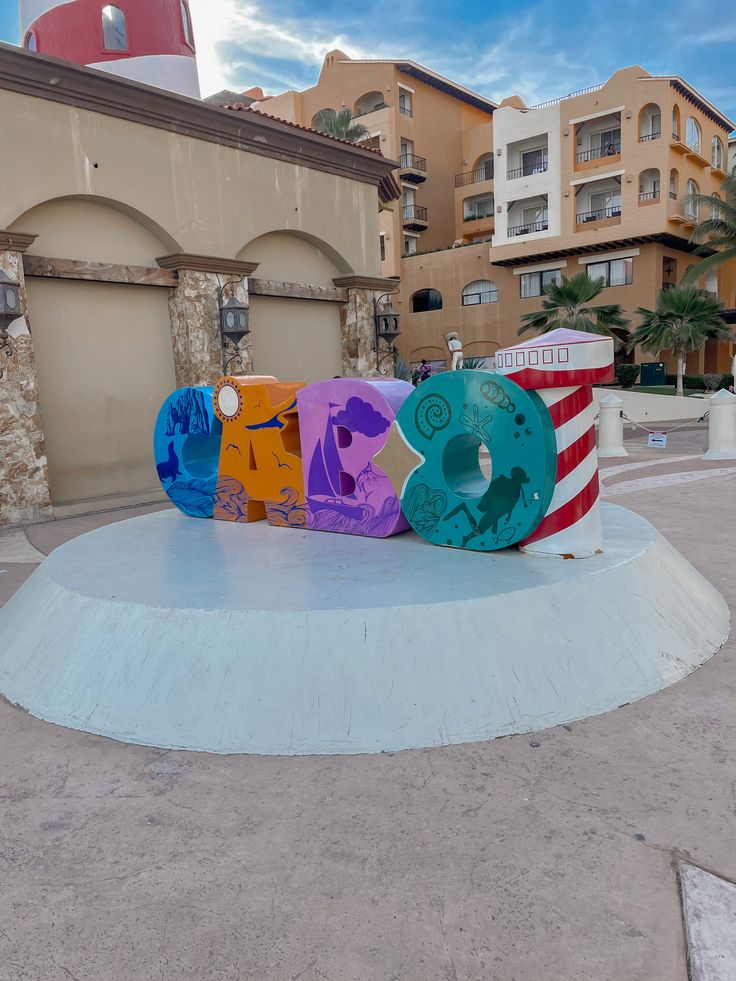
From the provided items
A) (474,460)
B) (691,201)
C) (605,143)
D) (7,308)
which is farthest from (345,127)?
(474,460)

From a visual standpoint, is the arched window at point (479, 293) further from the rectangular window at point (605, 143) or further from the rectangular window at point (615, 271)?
the rectangular window at point (605, 143)

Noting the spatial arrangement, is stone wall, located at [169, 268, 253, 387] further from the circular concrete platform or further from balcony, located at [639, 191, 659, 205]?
balcony, located at [639, 191, 659, 205]

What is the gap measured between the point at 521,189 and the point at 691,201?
698 centimetres

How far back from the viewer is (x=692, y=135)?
3086 centimetres

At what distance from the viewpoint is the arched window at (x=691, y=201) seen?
2916cm

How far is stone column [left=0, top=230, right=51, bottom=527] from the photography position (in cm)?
928

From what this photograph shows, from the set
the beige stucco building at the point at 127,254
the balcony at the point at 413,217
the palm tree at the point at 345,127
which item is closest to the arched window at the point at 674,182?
the balcony at the point at 413,217

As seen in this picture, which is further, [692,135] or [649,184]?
[692,135]

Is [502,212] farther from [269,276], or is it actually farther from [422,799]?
[422,799]

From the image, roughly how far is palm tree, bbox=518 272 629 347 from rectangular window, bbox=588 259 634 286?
2504 mm

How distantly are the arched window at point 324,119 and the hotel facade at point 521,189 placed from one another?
0.39 ft

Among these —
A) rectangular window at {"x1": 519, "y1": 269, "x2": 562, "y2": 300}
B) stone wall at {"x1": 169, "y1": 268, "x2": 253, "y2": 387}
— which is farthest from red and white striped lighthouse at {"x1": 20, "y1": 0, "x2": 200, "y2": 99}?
rectangular window at {"x1": 519, "y1": 269, "x2": 562, "y2": 300}

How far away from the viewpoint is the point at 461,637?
3619 millimetres

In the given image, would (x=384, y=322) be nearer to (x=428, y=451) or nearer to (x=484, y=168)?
(x=428, y=451)
